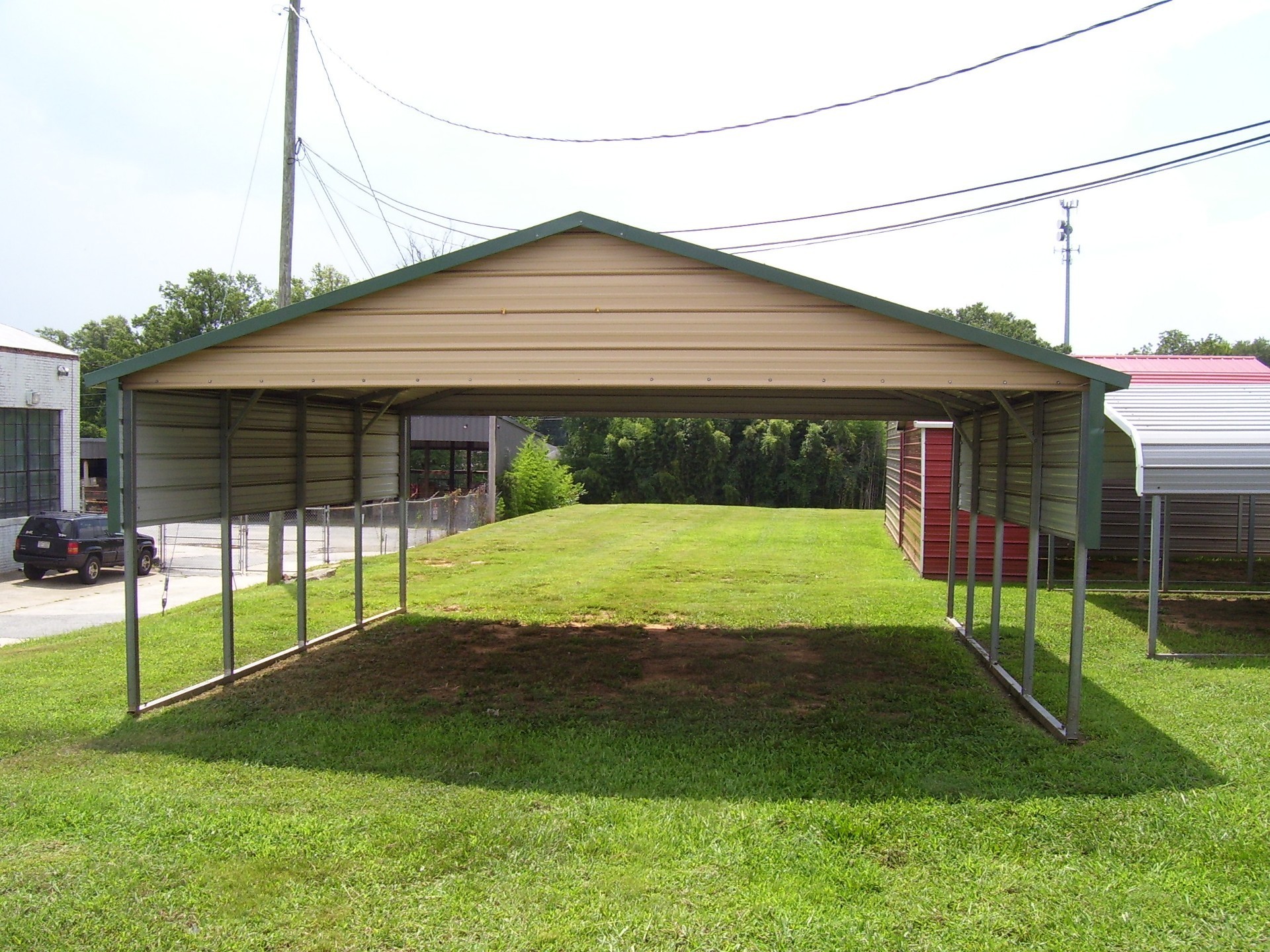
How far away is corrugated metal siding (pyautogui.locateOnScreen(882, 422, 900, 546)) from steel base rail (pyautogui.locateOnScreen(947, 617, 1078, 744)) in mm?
9616

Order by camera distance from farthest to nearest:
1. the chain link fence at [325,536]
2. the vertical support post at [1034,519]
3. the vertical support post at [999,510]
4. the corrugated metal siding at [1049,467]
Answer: the chain link fence at [325,536], the vertical support post at [999,510], the vertical support post at [1034,519], the corrugated metal siding at [1049,467]

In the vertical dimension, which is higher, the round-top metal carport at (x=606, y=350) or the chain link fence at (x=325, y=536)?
the round-top metal carport at (x=606, y=350)

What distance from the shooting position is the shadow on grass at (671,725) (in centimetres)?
595

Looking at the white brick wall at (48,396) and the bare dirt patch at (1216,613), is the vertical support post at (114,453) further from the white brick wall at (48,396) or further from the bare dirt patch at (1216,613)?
the white brick wall at (48,396)

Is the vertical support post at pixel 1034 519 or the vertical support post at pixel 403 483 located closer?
the vertical support post at pixel 1034 519

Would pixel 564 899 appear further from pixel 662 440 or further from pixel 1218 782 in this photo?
pixel 662 440

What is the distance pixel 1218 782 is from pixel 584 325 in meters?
5.16

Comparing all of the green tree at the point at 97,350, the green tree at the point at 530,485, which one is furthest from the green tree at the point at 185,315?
the green tree at the point at 530,485

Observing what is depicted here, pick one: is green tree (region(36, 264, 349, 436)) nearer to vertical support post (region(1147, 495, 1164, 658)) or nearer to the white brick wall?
the white brick wall

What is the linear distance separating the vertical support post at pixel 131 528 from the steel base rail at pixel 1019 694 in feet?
23.3

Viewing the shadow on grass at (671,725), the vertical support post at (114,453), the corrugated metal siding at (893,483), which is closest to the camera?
the shadow on grass at (671,725)

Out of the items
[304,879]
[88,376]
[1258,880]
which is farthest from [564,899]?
[88,376]

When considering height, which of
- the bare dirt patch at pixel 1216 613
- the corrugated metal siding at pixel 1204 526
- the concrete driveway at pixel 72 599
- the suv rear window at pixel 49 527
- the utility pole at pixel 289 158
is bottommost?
the concrete driveway at pixel 72 599

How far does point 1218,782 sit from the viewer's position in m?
5.80
